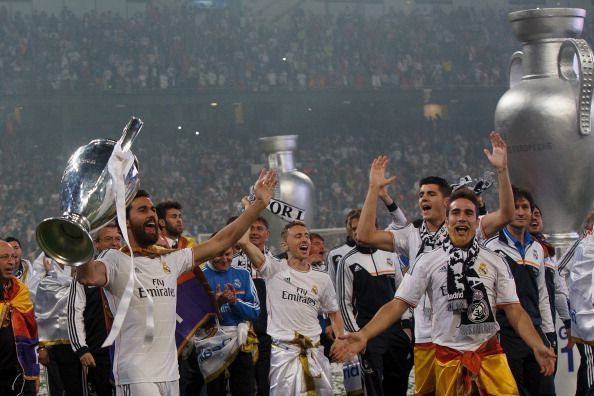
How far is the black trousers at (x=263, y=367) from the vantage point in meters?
7.64

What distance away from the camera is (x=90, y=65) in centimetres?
2683

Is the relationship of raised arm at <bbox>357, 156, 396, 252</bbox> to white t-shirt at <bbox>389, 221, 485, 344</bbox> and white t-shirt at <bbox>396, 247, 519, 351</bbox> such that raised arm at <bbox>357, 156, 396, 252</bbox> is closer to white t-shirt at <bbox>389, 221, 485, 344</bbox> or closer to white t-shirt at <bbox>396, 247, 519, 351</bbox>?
white t-shirt at <bbox>389, 221, 485, 344</bbox>

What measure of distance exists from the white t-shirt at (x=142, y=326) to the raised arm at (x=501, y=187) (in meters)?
1.83

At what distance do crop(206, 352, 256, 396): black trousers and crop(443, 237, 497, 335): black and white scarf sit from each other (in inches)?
87.6

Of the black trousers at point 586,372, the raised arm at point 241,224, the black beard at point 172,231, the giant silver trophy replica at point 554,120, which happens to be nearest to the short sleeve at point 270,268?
the black beard at point 172,231

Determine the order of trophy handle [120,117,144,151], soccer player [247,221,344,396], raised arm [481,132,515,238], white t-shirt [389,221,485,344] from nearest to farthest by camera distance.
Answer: trophy handle [120,117,144,151] → raised arm [481,132,515,238] → white t-shirt [389,221,485,344] → soccer player [247,221,344,396]

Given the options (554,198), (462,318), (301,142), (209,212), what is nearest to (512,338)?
(462,318)

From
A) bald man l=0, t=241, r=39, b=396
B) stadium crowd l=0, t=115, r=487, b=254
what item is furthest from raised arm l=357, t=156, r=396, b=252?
stadium crowd l=0, t=115, r=487, b=254

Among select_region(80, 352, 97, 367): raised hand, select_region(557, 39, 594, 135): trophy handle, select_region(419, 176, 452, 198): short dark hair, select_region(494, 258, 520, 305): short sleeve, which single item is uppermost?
select_region(557, 39, 594, 135): trophy handle

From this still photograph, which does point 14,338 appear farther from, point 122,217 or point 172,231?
point 122,217

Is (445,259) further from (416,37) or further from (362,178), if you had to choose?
(416,37)

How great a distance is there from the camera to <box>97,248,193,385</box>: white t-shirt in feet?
15.3

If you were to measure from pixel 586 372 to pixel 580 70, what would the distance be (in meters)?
3.40

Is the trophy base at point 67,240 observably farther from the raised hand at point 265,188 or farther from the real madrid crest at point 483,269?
the real madrid crest at point 483,269
